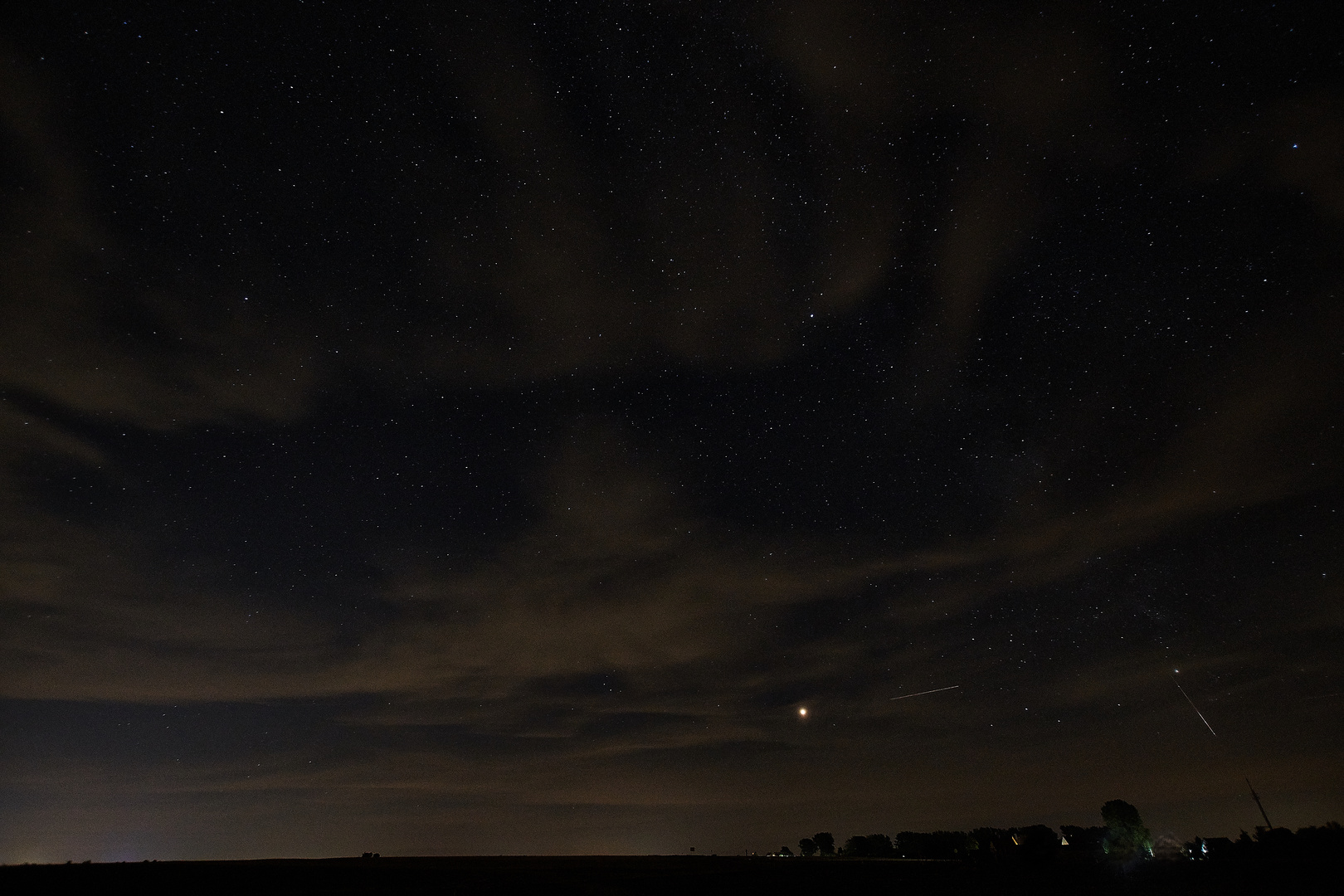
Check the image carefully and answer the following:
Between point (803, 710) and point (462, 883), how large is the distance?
41533 mm

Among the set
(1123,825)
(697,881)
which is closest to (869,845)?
(1123,825)

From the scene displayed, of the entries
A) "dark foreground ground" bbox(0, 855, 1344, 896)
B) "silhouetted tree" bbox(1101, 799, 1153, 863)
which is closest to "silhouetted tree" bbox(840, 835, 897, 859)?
"silhouetted tree" bbox(1101, 799, 1153, 863)

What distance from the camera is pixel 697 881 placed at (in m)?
47.1

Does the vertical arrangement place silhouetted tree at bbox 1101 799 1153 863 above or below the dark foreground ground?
above

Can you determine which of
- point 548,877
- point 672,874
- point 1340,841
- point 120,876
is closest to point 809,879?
point 672,874

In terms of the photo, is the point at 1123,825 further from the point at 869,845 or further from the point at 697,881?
the point at 697,881

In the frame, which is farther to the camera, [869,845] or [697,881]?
[869,845]

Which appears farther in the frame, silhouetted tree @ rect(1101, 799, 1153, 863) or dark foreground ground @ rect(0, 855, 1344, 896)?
silhouetted tree @ rect(1101, 799, 1153, 863)

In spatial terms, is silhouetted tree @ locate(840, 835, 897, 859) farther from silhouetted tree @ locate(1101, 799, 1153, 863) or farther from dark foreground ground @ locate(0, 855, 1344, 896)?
dark foreground ground @ locate(0, 855, 1344, 896)

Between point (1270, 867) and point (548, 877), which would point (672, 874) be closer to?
point (548, 877)

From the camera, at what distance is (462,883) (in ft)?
151

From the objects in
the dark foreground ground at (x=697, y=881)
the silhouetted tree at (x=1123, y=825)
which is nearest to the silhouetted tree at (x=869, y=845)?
the silhouetted tree at (x=1123, y=825)

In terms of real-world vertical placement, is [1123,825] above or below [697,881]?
above

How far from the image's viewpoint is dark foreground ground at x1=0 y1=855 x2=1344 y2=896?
3712 centimetres
